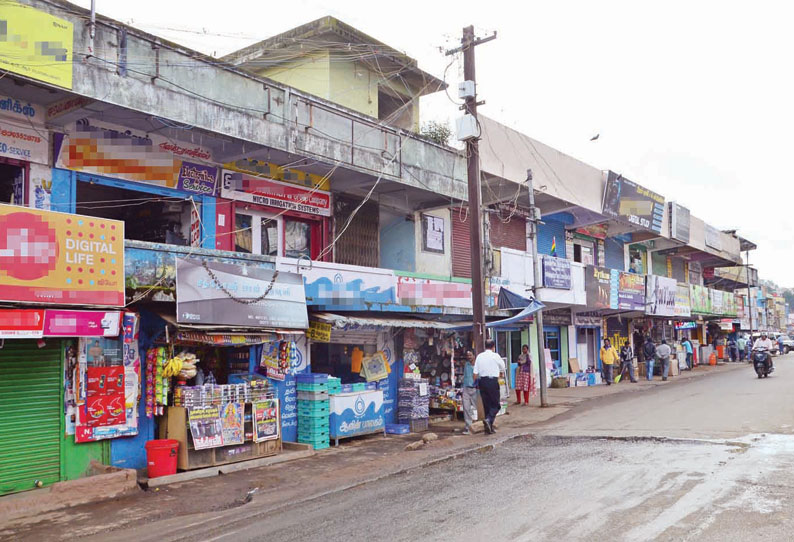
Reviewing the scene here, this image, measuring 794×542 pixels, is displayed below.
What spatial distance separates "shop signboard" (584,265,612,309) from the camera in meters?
25.9

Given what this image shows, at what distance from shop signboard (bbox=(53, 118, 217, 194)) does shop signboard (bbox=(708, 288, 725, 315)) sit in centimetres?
3656

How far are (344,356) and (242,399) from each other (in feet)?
13.4

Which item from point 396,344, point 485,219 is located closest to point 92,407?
point 396,344

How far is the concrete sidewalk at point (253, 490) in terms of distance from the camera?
7.96 m

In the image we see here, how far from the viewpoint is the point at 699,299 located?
38625mm

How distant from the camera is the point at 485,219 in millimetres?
21516

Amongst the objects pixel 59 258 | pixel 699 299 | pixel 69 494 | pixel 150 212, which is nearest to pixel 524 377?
pixel 150 212

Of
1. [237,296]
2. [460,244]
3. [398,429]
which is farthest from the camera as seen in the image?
[460,244]

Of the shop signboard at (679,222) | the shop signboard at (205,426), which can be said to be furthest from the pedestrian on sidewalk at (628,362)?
the shop signboard at (205,426)

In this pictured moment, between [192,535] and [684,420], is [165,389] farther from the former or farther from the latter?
[684,420]

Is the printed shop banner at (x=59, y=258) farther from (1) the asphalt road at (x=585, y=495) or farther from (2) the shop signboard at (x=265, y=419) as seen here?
(1) the asphalt road at (x=585, y=495)

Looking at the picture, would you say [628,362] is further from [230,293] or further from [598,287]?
[230,293]

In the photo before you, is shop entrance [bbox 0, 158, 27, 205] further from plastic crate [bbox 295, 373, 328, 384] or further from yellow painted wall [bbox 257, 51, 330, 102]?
yellow painted wall [bbox 257, 51, 330, 102]

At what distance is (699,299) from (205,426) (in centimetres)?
3445
